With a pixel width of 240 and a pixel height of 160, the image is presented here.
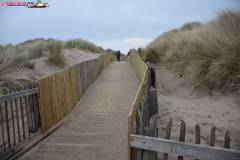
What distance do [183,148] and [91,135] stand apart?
3058 millimetres

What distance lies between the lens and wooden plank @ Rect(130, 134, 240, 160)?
2.26 m

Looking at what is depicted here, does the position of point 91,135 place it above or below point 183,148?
below

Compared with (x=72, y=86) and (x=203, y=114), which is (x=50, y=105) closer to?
(x=72, y=86)

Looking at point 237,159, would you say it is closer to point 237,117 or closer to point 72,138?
point 237,117

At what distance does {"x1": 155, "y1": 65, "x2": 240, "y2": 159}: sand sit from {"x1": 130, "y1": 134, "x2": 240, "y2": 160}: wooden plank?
1648 millimetres

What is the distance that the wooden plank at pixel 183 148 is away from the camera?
226 cm

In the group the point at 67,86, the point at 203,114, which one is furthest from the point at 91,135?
the point at 203,114

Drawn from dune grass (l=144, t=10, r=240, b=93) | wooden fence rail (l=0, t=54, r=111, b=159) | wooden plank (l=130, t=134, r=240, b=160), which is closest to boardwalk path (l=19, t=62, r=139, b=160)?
wooden fence rail (l=0, t=54, r=111, b=159)

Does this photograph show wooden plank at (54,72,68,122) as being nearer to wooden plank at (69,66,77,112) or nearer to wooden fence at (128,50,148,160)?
wooden plank at (69,66,77,112)

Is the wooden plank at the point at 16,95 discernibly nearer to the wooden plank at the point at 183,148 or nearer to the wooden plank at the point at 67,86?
the wooden plank at the point at 67,86

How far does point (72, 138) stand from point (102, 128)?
2.85 feet

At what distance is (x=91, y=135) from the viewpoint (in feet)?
16.6

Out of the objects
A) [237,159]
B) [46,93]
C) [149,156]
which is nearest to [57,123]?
[46,93]

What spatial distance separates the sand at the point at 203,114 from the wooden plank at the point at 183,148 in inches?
64.9
